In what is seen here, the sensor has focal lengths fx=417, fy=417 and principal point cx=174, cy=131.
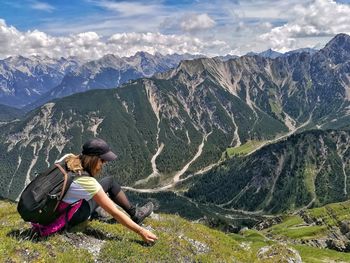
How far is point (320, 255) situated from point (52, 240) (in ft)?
314

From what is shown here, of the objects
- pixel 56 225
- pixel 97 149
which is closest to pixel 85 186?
pixel 97 149

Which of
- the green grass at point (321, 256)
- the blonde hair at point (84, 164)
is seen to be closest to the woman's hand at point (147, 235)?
the blonde hair at point (84, 164)

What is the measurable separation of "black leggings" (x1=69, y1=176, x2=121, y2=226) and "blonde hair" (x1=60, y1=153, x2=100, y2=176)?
2.59 metres

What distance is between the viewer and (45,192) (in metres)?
14.7

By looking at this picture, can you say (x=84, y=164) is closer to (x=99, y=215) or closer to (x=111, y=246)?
(x=111, y=246)

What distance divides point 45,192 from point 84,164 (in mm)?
1646

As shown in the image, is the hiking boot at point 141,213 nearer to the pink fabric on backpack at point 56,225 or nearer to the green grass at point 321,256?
the pink fabric on backpack at point 56,225

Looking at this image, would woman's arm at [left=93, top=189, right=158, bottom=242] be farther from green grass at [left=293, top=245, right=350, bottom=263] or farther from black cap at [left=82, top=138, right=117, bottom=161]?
green grass at [left=293, top=245, right=350, bottom=263]

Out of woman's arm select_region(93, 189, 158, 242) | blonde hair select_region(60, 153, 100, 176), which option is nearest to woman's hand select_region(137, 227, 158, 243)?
woman's arm select_region(93, 189, 158, 242)

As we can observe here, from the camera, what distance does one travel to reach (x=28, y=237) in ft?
55.5

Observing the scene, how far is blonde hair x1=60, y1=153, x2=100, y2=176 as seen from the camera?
14867 mm

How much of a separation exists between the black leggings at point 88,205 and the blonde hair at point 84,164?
259 cm

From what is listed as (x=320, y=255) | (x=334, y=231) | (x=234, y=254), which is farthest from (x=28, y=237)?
(x=334, y=231)

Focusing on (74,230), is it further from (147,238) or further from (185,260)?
(185,260)
